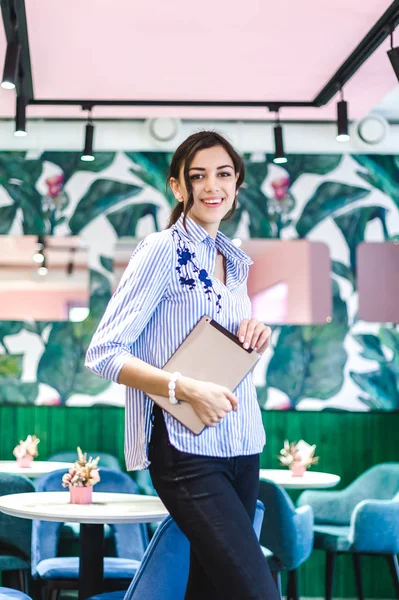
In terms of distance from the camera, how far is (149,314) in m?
1.55

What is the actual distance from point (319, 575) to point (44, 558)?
2.91 meters

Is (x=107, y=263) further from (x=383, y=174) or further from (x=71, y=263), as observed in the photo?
(x=383, y=174)

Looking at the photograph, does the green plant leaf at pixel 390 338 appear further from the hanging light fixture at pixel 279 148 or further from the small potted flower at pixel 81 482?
the small potted flower at pixel 81 482

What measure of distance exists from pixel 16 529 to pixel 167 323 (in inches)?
99.5

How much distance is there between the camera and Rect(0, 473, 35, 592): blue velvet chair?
12.2ft

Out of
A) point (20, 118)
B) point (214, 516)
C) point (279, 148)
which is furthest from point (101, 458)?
point (214, 516)

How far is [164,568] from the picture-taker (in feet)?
6.48

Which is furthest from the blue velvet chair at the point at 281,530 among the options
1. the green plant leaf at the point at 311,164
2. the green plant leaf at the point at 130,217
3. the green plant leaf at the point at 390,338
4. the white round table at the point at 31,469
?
the green plant leaf at the point at 311,164

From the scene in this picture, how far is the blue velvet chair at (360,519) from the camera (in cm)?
477

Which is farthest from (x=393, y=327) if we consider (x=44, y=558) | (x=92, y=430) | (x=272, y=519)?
(x=44, y=558)

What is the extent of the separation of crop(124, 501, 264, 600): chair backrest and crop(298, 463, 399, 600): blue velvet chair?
2.99 metres

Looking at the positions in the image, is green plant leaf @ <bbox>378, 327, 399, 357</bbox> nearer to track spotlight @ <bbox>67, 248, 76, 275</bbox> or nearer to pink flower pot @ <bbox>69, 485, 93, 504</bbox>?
track spotlight @ <bbox>67, 248, 76, 275</bbox>

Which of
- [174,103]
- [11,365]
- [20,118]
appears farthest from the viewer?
[11,365]

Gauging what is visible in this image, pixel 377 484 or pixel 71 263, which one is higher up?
pixel 71 263
